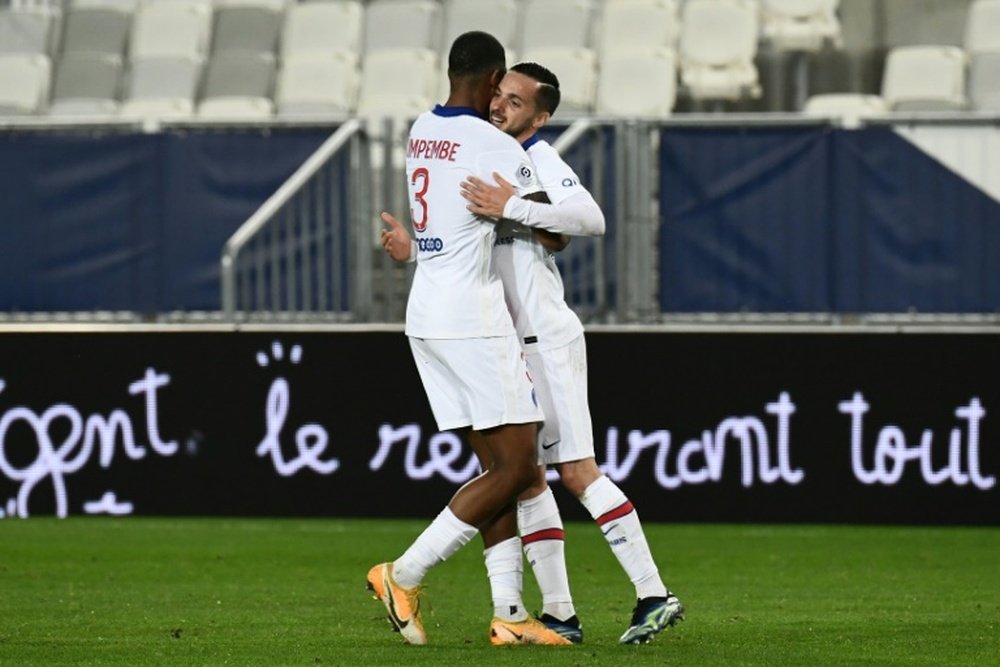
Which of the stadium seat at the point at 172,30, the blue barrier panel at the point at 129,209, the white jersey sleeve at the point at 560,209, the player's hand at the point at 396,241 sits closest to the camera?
the white jersey sleeve at the point at 560,209

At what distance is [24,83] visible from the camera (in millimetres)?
17922

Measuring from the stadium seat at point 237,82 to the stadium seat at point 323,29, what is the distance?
284mm

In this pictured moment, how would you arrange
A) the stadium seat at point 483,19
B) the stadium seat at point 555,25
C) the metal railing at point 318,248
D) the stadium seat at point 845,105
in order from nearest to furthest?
the metal railing at point 318,248
the stadium seat at point 845,105
the stadium seat at point 555,25
the stadium seat at point 483,19

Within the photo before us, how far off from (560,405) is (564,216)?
639 millimetres

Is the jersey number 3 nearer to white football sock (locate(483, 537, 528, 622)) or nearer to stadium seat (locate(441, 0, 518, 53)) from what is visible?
white football sock (locate(483, 537, 528, 622))

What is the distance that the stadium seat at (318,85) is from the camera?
56.3ft

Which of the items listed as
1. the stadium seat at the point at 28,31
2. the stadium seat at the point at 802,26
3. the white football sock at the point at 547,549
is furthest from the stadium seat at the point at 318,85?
the white football sock at the point at 547,549

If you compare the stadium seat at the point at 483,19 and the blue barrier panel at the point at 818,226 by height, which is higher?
the stadium seat at the point at 483,19

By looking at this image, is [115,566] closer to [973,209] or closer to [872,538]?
[872,538]

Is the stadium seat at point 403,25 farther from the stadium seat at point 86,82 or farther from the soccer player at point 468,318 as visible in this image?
the soccer player at point 468,318

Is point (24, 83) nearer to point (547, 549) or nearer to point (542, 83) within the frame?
point (542, 83)

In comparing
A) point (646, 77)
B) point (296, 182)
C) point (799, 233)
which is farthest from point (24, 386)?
point (646, 77)

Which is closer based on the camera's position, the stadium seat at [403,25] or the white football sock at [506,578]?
the white football sock at [506,578]

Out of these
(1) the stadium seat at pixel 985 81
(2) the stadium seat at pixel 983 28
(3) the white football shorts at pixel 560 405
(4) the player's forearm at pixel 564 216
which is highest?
(2) the stadium seat at pixel 983 28
